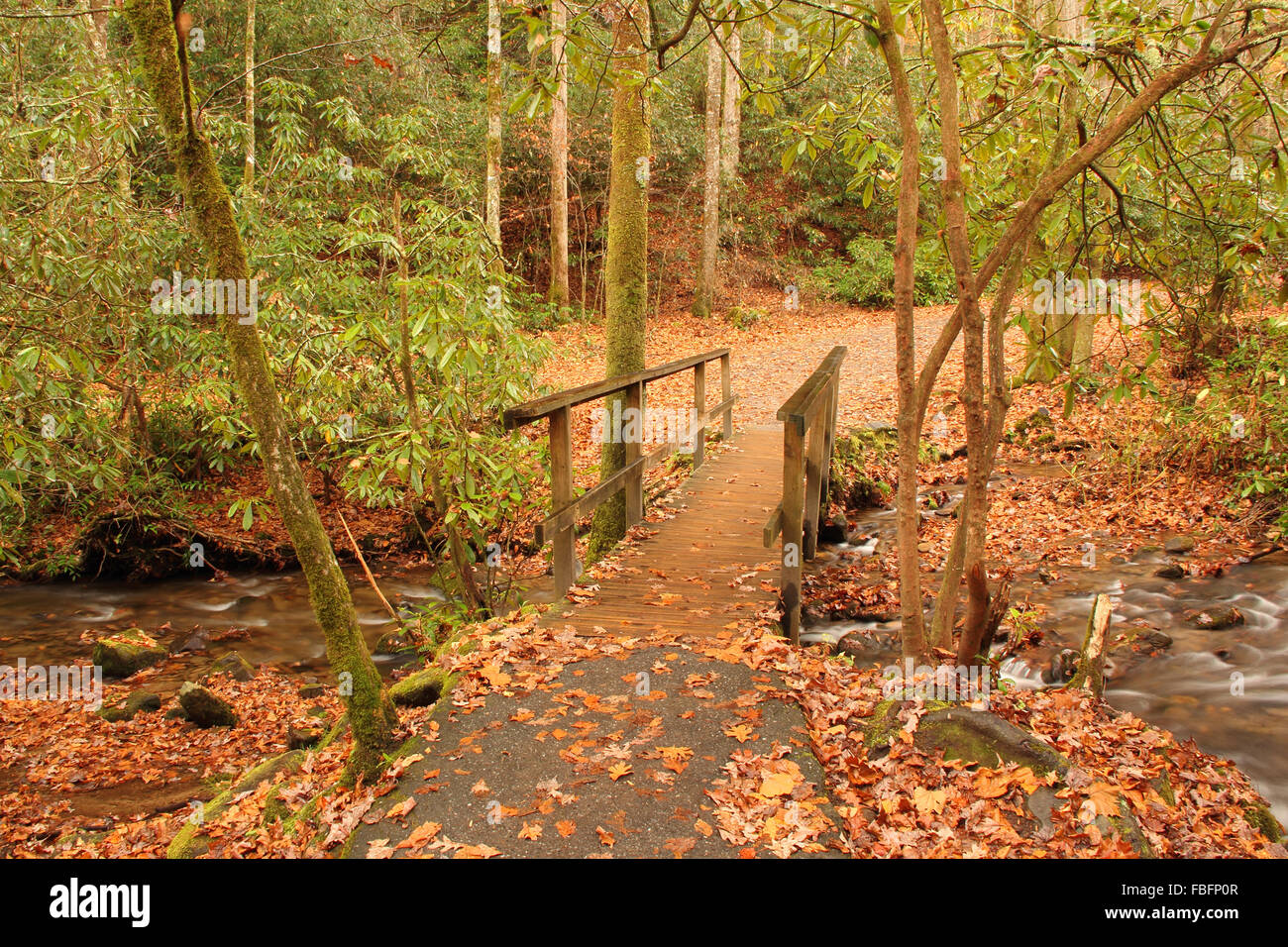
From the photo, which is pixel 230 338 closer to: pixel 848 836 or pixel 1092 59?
pixel 848 836

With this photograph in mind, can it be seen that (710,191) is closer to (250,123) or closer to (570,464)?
(250,123)

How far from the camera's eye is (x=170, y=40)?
3482mm

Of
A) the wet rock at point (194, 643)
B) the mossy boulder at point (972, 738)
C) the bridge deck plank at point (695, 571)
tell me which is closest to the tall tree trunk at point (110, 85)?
the wet rock at point (194, 643)

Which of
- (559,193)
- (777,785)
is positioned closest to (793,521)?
(777,785)

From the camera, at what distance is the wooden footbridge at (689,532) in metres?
5.30

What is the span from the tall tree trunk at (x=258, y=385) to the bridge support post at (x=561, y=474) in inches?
68.0

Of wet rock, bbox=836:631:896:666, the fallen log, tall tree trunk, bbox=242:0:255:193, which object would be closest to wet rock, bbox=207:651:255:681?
tall tree trunk, bbox=242:0:255:193

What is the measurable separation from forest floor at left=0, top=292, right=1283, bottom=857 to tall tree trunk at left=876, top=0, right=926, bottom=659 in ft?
2.99

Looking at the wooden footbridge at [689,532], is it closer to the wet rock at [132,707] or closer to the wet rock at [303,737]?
the wet rock at [303,737]

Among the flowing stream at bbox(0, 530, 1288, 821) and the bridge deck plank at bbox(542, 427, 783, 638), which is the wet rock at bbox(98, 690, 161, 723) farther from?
the bridge deck plank at bbox(542, 427, 783, 638)

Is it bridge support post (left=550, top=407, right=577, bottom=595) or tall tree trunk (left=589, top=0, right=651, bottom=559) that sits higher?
tall tree trunk (left=589, top=0, right=651, bottom=559)

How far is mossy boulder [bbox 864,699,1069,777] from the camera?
3.52 m

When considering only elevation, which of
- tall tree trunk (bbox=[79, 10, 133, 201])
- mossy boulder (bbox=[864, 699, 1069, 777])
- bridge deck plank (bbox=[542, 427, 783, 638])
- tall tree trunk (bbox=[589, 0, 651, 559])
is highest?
→ tall tree trunk (bbox=[79, 10, 133, 201])

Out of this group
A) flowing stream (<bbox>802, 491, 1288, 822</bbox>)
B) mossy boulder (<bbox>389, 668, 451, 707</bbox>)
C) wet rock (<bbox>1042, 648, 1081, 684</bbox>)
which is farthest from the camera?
wet rock (<bbox>1042, 648, 1081, 684</bbox>)
